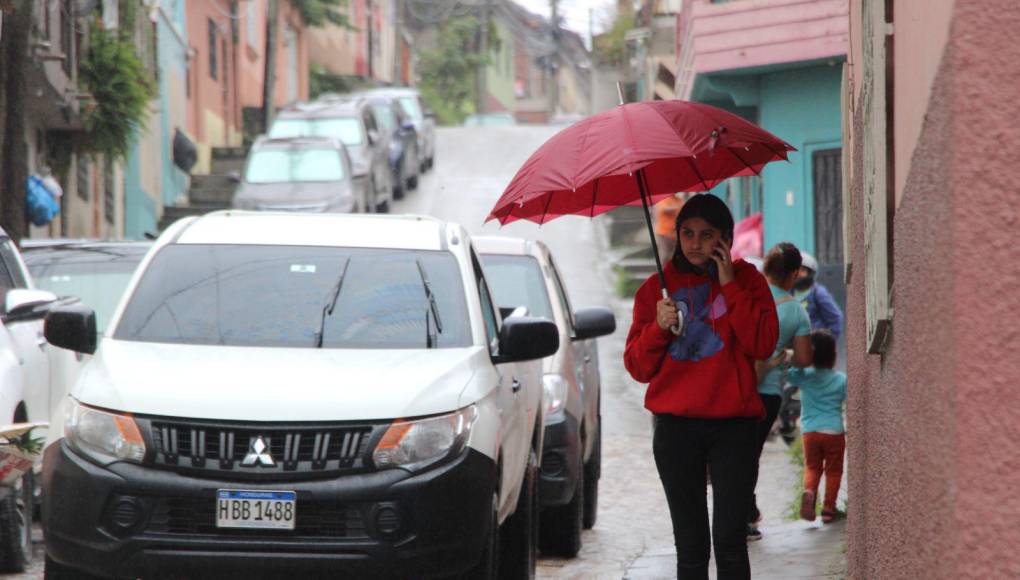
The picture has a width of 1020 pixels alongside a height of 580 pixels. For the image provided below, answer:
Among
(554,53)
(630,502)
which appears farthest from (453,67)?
(630,502)

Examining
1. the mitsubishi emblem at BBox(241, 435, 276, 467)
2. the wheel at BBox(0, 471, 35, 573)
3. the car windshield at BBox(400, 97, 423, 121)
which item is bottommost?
the wheel at BBox(0, 471, 35, 573)

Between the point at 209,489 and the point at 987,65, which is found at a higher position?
the point at 987,65

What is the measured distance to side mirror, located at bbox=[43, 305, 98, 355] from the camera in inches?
285

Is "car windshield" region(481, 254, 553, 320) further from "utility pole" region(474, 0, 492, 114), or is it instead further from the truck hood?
"utility pole" region(474, 0, 492, 114)

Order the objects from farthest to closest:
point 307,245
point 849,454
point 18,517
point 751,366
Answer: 1. point 18,517
2. point 307,245
3. point 849,454
4. point 751,366

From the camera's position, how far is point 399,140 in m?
38.8

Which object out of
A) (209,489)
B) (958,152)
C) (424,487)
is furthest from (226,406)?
(958,152)

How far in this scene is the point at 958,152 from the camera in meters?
2.79

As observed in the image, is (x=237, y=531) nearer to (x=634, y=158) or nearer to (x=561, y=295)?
(x=634, y=158)

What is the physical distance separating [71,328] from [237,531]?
137cm

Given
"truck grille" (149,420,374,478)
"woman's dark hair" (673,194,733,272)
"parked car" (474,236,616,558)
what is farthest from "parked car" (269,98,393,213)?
"woman's dark hair" (673,194,733,272)

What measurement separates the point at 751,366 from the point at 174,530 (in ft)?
7.09

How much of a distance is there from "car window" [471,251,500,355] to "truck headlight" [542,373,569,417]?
1.79 meters

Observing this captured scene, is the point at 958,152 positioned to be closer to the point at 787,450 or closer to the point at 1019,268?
the point at 1019,268
